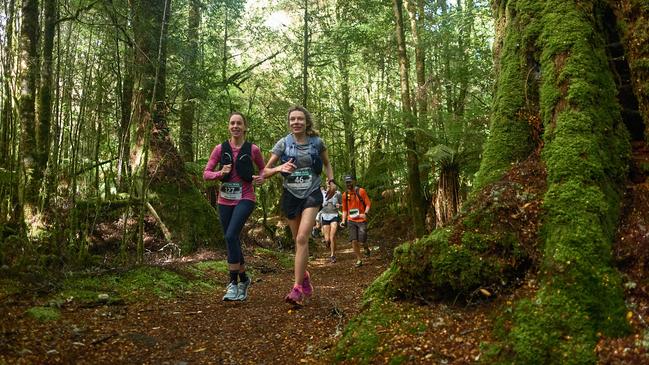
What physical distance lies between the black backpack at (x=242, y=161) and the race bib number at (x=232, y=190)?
3.4 inches

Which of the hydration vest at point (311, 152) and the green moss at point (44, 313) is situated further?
the hydration vest at point (311, 152)

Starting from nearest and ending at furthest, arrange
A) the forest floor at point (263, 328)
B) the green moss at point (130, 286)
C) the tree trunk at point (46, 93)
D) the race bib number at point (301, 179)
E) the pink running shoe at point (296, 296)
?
the forest floor at point (263, 328), the pink running shoe at point (296, 296), the green moss at point (130, 286), the race bib number at point (301, 179), the tree trunk at point (46, 93)

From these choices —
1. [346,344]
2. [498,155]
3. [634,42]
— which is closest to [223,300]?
[346,344]

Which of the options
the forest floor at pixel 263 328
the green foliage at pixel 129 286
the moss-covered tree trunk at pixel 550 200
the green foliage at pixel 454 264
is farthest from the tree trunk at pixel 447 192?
the green foliage at pixel 454 264

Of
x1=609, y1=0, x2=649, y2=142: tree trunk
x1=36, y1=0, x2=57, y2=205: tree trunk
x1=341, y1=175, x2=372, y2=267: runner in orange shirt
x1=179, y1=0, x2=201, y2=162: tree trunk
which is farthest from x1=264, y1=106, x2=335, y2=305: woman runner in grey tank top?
x1=341, y1=175, x2=372, y2=267: runner in orange shirt

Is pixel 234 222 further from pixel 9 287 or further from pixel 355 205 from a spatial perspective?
pixel 355 205

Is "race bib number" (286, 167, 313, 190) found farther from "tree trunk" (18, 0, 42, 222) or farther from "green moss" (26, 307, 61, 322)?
"tree trunk" (18, 0, 42, 222)

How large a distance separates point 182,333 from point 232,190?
1.93m

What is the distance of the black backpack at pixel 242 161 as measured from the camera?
5785 millimetres

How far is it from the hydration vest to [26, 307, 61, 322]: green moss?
274 centimetres

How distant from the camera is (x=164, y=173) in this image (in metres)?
9.81

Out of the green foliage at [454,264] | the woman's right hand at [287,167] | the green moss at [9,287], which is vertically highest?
the woman's right hand at [287,167]

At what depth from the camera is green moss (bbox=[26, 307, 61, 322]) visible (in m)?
4.20

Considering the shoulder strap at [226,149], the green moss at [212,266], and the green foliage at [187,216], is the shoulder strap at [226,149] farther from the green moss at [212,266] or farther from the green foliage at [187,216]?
the green foliage at [187,216]
